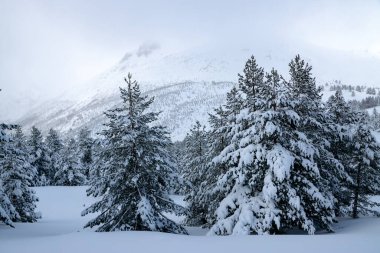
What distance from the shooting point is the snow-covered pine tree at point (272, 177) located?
47.9 feet

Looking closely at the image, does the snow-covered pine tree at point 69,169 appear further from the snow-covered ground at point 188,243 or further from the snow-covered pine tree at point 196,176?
the snow-covered ground at point 188,243

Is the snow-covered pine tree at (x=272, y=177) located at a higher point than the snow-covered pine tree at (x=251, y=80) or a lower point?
lower

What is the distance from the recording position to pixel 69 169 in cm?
6034

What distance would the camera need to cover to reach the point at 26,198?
27.2 meters

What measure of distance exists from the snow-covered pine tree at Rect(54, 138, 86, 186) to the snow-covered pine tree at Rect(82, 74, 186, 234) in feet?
141

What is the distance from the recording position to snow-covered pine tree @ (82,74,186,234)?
16969 millimetres

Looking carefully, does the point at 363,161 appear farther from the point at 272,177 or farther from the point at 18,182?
the point at 18,182

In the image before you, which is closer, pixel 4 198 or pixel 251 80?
pixel 4 198

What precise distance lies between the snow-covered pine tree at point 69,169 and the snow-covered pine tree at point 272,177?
4641 centimetres

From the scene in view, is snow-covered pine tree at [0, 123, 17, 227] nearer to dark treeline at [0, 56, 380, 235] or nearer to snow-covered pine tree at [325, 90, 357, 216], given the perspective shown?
dark treeline at [0, 56, 380, 235]

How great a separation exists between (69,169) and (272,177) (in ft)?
169

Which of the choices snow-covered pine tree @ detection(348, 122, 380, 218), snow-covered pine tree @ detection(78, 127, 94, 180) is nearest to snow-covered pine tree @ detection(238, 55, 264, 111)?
snow-covered pine tree @ detection(348, 122, 380, 218)

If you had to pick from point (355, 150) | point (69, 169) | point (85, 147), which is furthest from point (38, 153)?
point (355, 150)

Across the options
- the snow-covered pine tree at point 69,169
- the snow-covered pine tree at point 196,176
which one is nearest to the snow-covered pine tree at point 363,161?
the snow-covered pine tree at point 196,176
